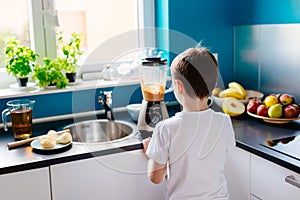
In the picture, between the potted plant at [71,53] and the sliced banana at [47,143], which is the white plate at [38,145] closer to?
the sliced banana at [47,143]

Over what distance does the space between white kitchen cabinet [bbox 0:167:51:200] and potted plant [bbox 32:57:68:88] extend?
2.11 ft

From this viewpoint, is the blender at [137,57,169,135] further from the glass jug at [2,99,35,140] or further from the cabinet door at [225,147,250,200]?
the glass jug at [2,99,35,140]

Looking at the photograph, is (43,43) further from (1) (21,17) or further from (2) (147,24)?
(2) (147,24)

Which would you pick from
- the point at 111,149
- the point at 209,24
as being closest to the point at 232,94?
the point at 209,24

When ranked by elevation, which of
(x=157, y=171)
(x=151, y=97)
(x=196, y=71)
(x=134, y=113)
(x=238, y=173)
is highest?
(x=196, y=71)

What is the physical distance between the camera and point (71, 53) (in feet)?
7.29

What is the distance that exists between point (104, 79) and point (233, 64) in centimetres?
84

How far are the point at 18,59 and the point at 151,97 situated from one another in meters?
0.73

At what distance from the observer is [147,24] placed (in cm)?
241

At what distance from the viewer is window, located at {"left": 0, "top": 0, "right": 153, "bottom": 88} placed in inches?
84.8

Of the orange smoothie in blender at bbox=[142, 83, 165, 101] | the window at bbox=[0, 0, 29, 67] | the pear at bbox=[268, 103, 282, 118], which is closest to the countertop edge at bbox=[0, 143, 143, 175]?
the orange smoothie in blender at bbox=[142, 83, 165, 101]

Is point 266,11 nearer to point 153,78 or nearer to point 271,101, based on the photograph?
point 271,101

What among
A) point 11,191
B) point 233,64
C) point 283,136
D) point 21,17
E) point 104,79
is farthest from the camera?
point 233,64

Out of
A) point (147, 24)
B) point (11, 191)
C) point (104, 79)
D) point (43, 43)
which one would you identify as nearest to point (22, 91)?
point (43, 43)
